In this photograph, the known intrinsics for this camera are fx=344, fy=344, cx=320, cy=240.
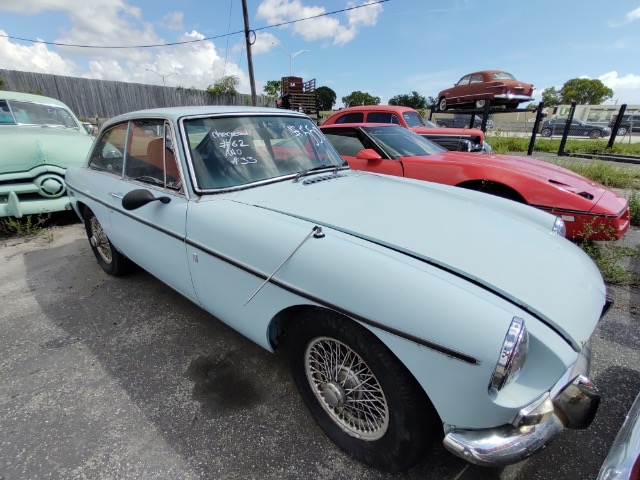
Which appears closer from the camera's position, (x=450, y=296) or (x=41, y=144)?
(x=450, y=296)

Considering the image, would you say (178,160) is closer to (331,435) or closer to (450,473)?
(331,435)

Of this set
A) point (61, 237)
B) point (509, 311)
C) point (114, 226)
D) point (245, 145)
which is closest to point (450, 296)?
point (509, 311)

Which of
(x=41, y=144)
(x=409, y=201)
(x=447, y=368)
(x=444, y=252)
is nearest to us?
(x=447, y=368)

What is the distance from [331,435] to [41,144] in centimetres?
538

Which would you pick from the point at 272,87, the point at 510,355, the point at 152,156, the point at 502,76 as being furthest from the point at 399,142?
the point at 272,87

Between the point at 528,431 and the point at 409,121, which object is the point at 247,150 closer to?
the point at 528,431

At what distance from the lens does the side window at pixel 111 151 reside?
297 cm

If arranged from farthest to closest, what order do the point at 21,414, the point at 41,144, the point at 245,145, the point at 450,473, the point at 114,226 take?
the point at 41,144 < the point at 114,226 < the point at 245,145 < the point at 21,414 < the point at 450,473

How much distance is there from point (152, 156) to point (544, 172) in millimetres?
4015

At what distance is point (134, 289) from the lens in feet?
11.0

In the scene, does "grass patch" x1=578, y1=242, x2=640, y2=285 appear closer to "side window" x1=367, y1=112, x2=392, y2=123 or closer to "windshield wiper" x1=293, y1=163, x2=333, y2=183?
"windshield wiper" x1=293, y1=163, x2=333, y2=183

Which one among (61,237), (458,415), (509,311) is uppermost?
(509,311)

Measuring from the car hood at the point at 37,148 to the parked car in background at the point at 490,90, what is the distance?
42.9ft

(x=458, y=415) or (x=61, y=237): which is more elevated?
(x=458, y=415)
